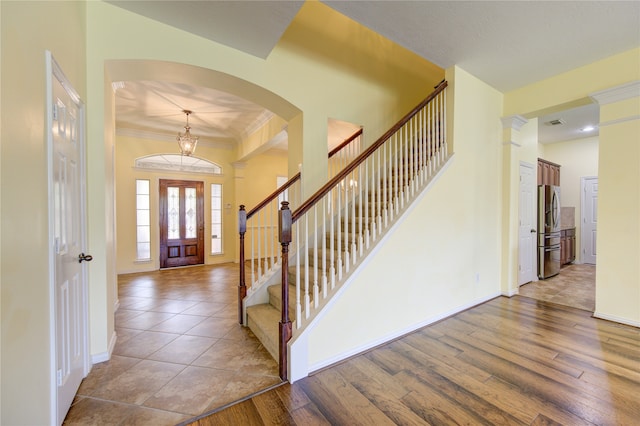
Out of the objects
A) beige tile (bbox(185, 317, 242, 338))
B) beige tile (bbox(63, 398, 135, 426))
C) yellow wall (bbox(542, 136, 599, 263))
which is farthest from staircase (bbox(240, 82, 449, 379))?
yellow wall (bbox(542, 136, 599, 263))

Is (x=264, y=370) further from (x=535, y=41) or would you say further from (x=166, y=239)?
(x=166, y=239)

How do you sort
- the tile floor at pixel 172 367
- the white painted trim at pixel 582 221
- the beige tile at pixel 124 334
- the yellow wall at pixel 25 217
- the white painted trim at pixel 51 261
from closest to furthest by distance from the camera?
the yellow wall at pixel 25 217 → the white painted trim at pixel 51 261 → the tile floor at pixel 172 367 → the beige tile at pixel 124 334 → the white painted trim at pixel 582 221

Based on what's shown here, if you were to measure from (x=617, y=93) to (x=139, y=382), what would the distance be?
5513mm

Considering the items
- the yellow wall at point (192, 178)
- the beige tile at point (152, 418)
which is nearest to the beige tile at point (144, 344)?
the beige tile at point (152, 418)

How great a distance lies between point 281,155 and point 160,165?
302cm

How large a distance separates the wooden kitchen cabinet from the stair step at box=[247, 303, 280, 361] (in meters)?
5.82

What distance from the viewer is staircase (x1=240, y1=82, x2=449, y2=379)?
212 centimetres

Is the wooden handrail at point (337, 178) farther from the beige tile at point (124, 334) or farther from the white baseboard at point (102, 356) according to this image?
the beige tile at point (124, 334)

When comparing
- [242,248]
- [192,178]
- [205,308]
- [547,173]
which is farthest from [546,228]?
[192,178]

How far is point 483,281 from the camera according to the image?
3705 millimetres

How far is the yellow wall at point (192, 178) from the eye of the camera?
5605 millimetres

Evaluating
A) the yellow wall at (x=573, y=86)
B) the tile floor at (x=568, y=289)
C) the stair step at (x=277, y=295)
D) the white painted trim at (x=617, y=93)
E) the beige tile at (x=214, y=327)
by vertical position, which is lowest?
the beige tile at (x=214, y=327)

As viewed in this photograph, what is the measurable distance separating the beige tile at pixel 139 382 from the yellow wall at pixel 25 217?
47 cm

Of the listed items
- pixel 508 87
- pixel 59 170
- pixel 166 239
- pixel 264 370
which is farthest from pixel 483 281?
pixel 166 239
